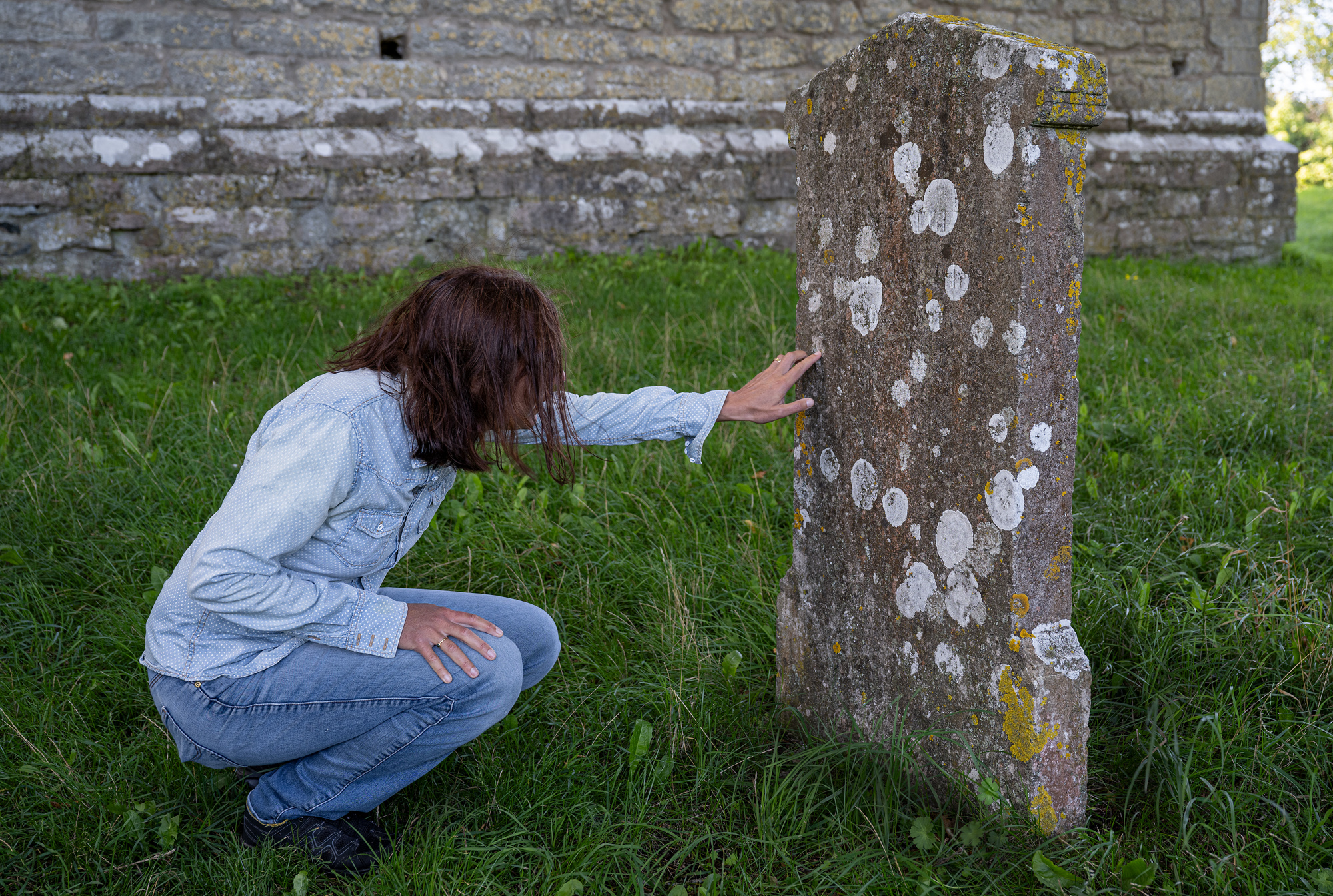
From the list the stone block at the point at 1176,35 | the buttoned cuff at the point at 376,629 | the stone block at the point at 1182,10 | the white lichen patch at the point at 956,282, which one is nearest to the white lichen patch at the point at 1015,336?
the white lichen patch at the point at 956,282

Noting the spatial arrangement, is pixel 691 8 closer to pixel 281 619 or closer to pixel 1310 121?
pixel 281 619

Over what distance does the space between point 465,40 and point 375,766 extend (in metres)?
5.69

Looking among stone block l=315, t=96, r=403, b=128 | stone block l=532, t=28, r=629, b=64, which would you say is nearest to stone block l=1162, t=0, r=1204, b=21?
stone block l=532, t=28, r=629, b=64

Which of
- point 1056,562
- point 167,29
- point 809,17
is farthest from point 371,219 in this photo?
point 1056,562

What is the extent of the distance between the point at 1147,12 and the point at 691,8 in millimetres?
4416

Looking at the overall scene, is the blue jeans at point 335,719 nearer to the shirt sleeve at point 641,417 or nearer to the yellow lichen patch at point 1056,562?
the shirt sleeve at point 641,417

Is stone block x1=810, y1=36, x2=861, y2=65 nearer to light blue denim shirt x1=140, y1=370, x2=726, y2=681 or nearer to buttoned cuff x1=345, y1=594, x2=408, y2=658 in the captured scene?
light blue denim shirt x1=140, y1=370, x2=726, y2=681

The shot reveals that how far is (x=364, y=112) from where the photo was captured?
20.1 feet

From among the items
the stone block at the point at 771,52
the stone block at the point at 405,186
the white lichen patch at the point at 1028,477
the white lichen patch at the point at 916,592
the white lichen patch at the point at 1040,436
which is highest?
the stone block at the point at 771,52

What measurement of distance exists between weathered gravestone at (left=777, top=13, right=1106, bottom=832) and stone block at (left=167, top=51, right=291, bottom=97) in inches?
198

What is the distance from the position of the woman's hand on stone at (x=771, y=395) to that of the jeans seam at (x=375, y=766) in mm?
884

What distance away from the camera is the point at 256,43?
19.3 feet

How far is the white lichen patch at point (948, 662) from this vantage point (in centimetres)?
188

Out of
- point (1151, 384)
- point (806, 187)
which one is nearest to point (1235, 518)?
point (1151, 384)
